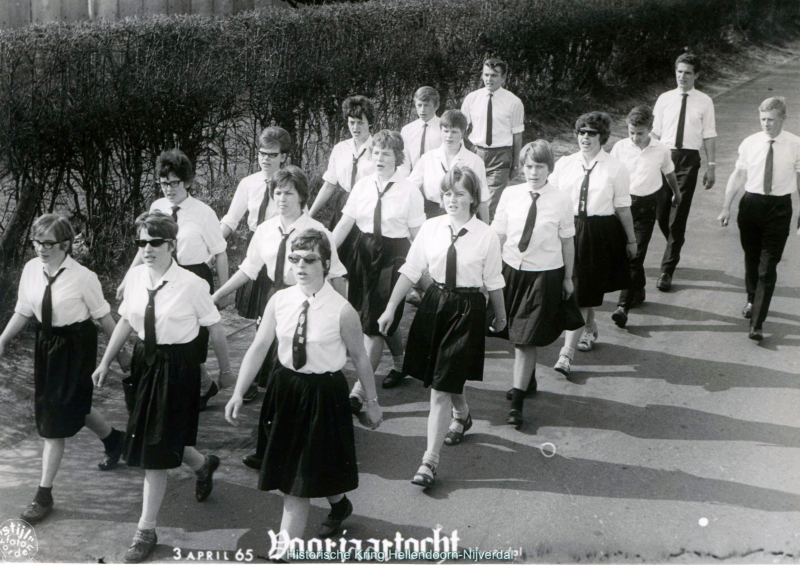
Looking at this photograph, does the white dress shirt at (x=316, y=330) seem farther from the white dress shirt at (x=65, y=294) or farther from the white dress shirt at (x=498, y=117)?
the white dress shirt at (x=498, y=117)

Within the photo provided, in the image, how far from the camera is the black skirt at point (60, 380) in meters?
4.96

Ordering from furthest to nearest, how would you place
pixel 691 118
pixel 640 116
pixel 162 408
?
pixel 691 118
pixel 640 116
pixel 162 408


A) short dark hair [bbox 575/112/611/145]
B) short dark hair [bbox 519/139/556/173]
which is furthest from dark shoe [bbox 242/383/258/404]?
short dark hair [bbox 575/112/611/145]

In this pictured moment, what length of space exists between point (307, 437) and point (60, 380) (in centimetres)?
147

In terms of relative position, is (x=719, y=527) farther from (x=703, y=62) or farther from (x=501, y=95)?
(x=703, y=62)

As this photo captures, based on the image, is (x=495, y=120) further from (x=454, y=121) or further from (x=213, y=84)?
(x=213, y=84)

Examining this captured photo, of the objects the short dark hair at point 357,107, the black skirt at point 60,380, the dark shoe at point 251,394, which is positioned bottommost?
the dark shoe at point 251,394

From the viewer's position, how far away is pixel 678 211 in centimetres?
886

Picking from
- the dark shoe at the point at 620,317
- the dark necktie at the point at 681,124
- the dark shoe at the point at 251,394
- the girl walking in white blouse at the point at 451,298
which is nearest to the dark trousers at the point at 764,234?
the dark shoe at the point at 620,317

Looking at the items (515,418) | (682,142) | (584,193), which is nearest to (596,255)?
(584,193)

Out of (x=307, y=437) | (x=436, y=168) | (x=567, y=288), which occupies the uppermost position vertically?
(x=436, y=168)

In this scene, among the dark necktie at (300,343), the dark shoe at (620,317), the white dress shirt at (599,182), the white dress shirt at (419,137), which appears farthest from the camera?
the white dress shirt at (419,137)

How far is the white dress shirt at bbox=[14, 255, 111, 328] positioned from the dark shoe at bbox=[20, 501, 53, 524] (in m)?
0.98

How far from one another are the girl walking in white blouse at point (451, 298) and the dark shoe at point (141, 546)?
1627 millimetres
